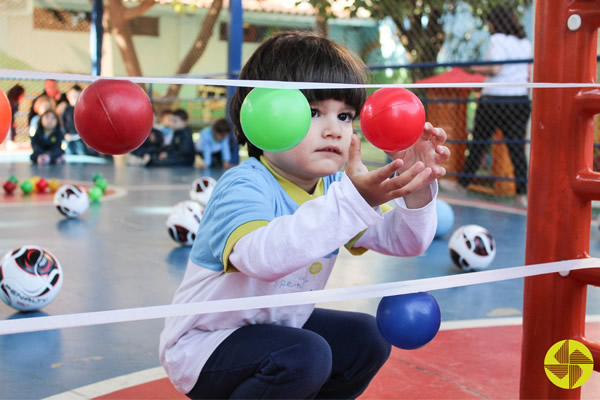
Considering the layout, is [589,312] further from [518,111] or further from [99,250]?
[518,111]

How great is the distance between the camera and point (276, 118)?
1.36m

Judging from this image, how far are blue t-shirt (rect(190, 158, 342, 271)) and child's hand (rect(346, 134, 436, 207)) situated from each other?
0.79 feet

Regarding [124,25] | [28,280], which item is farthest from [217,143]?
[28,280]

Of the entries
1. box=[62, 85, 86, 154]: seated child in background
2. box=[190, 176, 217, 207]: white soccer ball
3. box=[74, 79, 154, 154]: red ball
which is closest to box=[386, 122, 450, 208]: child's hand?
box=[74, 79, 154, 154]: red ball

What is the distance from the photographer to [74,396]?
218 cm

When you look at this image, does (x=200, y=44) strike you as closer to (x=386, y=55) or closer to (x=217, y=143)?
(x=386, y=55)

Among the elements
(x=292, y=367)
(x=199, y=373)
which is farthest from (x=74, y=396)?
(x=292, y=367)

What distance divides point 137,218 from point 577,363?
4450 mm

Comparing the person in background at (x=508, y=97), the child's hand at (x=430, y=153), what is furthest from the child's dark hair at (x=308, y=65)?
the person in background at (x=508, y=97)

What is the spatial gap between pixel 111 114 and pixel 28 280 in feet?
6.34

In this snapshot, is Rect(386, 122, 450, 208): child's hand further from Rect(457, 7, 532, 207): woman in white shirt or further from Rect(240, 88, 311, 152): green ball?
Rect(457, 7, 532, 207): woman in white shirt

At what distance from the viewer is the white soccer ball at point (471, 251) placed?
4109mm

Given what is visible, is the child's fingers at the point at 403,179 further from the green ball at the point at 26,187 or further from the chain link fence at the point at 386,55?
the green ball at the point at 26,187

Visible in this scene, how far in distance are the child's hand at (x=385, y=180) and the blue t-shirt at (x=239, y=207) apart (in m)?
0.24
